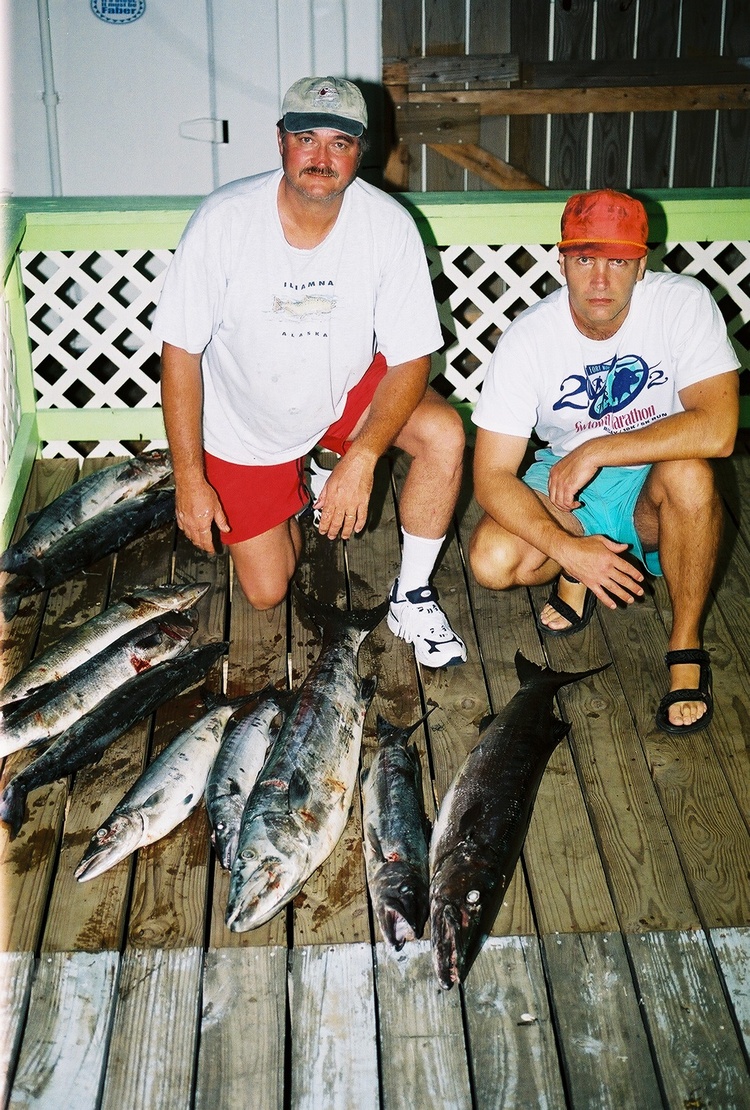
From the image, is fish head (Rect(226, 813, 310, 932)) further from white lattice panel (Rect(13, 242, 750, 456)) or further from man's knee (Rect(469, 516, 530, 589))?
white lattice panel (Rect(13, 242, 750, 456))

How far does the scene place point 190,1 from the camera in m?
5.00

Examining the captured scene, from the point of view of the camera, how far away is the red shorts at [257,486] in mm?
3570

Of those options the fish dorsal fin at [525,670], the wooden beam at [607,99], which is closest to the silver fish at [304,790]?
the fish dorsal fin at [525,670]

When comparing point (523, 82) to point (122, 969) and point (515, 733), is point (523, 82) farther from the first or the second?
point (122, 969)

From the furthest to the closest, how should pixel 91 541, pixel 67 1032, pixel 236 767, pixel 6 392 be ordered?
pixel 6 392
pixel 91 541
pixel 236 767
pixel 67 1032

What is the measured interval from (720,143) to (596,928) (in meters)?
4.75

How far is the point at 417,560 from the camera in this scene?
3.48 m

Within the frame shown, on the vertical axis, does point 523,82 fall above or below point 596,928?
above

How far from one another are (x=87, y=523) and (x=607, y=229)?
2.10 m

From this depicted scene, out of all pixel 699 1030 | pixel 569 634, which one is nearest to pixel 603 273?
pixel 569 634

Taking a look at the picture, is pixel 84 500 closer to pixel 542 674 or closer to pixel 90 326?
pixel 90 326

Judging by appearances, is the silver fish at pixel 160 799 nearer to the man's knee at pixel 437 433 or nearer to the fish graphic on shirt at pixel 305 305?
the man's knee at pixel 437 433

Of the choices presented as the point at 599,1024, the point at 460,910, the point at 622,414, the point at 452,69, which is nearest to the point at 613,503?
the point at 622,414

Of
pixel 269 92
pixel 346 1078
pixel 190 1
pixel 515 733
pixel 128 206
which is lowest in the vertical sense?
pixel 346 1078
